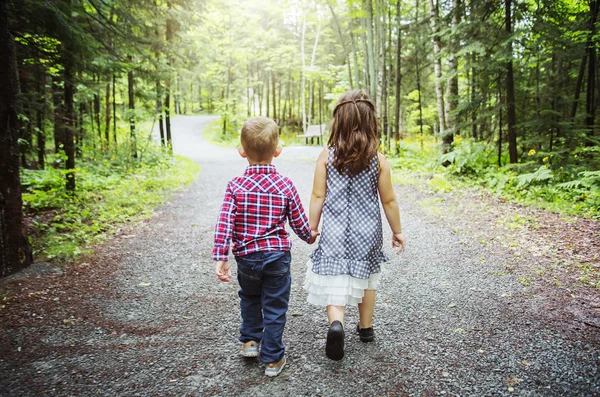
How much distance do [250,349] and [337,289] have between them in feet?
2.60

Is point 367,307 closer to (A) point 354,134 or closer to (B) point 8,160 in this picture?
(A) point 354,134

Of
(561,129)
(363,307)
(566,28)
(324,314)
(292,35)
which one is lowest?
(324,314)

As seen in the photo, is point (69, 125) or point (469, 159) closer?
point (69, 125)

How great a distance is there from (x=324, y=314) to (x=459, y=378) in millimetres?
1393

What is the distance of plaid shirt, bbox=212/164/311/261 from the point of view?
2.57 metres

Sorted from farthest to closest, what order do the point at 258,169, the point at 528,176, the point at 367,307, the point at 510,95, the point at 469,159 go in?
the point at 469,159
the point at 510,95
the point at 528,176
the point at 367,307
the point at 258,169

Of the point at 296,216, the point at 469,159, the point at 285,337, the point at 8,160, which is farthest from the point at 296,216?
the point at 469,159

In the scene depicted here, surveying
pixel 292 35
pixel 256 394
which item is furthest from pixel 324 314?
pixel 292 35

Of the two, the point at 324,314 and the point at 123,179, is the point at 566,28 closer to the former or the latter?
the point at 324,314

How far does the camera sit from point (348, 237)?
2855mm

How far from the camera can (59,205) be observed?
7.87 m

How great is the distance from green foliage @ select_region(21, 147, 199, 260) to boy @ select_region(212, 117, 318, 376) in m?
3.76

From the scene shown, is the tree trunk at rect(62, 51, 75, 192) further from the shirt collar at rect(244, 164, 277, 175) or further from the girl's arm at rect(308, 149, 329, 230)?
the girl's arm at rect(308, 149, 329, 230)

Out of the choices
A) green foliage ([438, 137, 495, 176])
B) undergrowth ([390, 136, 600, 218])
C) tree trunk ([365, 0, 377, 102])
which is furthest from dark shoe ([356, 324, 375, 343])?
tree trunk ([365, 0, 377, 102])
